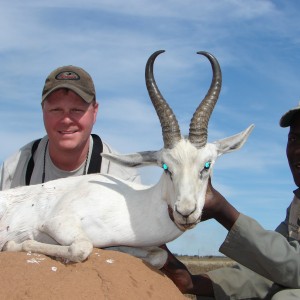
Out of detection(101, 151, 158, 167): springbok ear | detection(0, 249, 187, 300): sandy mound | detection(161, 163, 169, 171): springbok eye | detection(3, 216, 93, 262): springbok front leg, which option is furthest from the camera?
detection(101, 151, 158, 167): springbok ear

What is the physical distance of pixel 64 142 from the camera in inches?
330

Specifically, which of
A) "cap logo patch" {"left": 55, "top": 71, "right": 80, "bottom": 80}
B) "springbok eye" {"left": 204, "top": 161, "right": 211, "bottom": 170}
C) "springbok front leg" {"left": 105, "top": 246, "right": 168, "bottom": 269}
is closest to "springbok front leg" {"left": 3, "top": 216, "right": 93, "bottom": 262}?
"springbok front leg" {"left": 105, "top": 246, "right": 168, "bottom": 269}

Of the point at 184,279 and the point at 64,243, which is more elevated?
the point at 64,243

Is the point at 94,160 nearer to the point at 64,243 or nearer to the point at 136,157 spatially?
the point at 136,157

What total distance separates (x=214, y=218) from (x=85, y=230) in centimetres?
144

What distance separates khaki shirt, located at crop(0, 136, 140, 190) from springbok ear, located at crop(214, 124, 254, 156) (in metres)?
2.45

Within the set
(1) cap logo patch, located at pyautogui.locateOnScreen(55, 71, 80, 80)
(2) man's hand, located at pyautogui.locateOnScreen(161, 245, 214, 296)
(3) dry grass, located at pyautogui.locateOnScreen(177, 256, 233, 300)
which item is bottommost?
(3) dry grass, located at pyautogui.locateOnScreen(177, 256, 233, 300)

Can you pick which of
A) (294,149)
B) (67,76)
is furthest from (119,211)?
(294,149)

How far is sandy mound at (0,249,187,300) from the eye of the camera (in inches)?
212

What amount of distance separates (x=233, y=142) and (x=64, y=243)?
2.32m

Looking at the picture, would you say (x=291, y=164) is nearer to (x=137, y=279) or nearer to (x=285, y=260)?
(x=285, y=260)

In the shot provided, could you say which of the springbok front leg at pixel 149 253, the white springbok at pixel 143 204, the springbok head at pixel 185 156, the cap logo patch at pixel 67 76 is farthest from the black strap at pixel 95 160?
the springbok front leg at pixel 149 253

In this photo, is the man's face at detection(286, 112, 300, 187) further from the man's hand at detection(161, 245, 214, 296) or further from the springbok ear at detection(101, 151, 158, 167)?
the springbok ear at detection(101, 151, 158, 167)

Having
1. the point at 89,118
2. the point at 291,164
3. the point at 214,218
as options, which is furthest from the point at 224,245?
the point at 89,118
